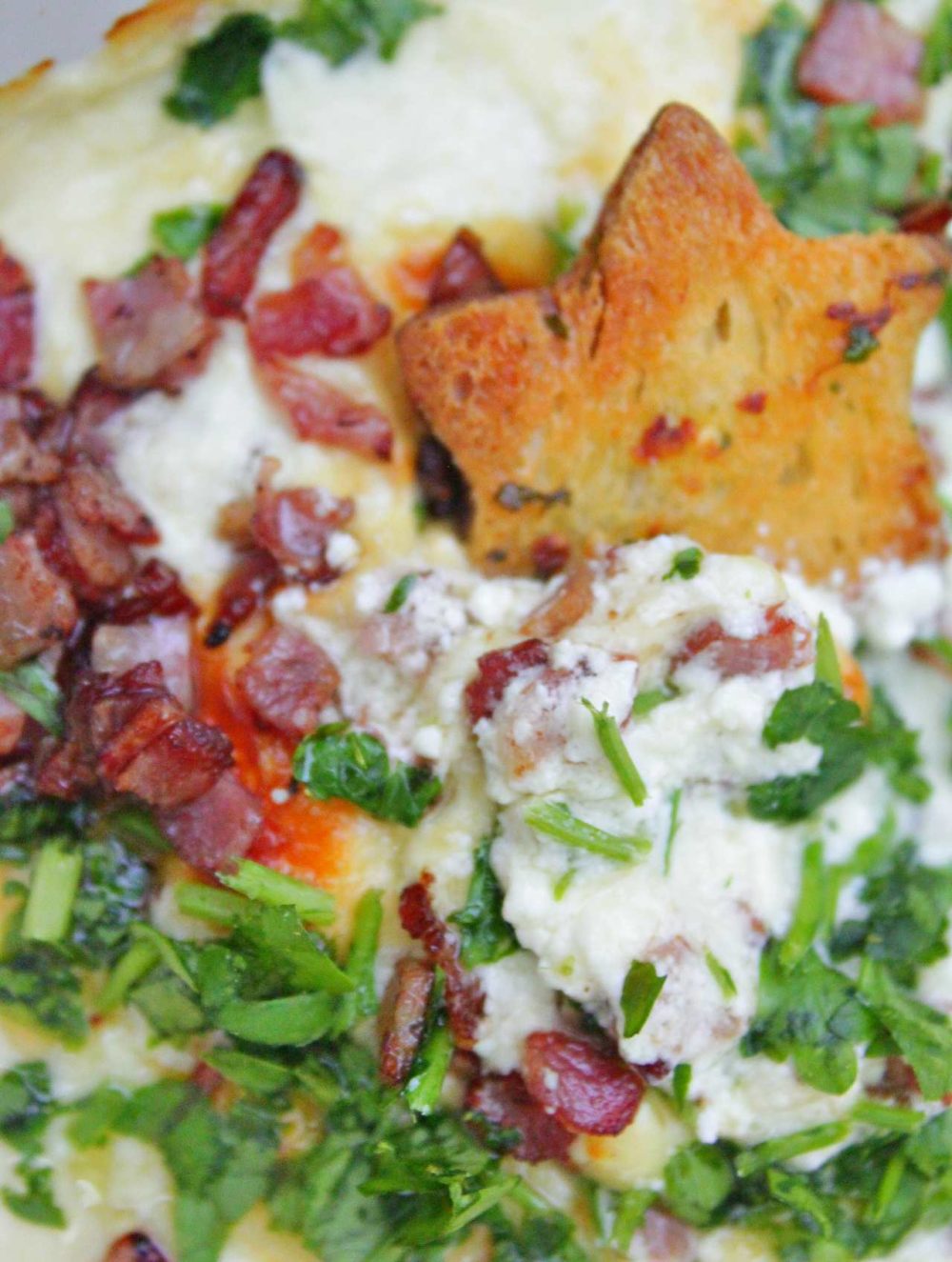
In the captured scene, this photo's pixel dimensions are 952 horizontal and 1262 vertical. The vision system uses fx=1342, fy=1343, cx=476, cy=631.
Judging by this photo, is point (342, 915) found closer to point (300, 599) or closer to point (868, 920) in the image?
point (300, 599)

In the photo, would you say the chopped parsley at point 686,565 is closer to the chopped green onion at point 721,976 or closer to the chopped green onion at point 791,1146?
the chopped green onion at point 721,976

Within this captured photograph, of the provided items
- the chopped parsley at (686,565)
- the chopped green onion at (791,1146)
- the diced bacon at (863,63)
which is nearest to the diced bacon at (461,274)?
the chopped parsley at (686,565)

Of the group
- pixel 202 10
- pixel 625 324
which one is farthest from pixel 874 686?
pixel 202 10

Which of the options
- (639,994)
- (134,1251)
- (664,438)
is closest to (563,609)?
(664,438)

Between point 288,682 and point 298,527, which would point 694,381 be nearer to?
point 298,527

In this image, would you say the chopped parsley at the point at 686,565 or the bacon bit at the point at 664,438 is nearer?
the chopped parsley at the point at 686,565

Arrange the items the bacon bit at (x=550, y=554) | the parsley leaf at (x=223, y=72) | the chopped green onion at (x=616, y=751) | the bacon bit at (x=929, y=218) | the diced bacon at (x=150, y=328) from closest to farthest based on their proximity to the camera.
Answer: the chopped green onion at (x=616, y=751) → the diced bacon at (x=150, y=328) → the bacon bit at (x=550, y=554) → the parsley leaf at (x=223, y=72) → the bacon bit at (x=929, y=218)
